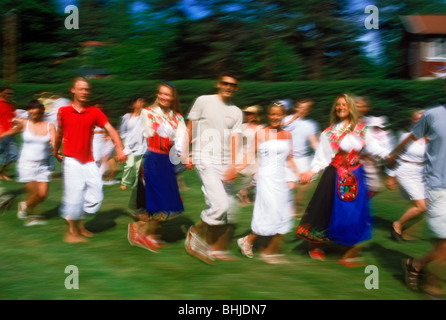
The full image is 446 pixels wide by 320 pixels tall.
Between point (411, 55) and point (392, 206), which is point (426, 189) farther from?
point (411, 55)

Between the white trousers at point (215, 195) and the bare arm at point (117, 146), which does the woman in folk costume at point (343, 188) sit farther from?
the bare arm at point (117, 146)

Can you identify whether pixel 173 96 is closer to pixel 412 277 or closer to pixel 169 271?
pixel 169 271

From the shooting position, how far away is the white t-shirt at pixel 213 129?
564 centimetres

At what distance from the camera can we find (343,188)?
5.63 metres

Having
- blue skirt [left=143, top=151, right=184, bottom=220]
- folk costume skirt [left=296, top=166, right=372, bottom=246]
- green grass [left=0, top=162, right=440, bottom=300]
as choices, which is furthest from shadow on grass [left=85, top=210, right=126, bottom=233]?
folk costume skirt [left=296, top=166, right=372, bottom=246]

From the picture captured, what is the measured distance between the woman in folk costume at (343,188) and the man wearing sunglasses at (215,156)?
875 millimetres

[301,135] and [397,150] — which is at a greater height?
[397,150]

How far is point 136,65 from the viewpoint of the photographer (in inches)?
1012

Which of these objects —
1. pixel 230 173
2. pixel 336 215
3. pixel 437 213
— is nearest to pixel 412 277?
pixel 437 213

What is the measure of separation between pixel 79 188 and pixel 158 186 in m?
0.98

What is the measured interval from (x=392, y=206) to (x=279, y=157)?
12.1 ft

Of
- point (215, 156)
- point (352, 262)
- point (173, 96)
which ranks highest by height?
point (173, 96)

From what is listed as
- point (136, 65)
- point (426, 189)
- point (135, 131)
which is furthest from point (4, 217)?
point (136, 65)

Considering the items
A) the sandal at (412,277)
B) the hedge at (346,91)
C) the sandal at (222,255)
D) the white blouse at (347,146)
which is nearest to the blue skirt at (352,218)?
the white blouse at (347,146)
